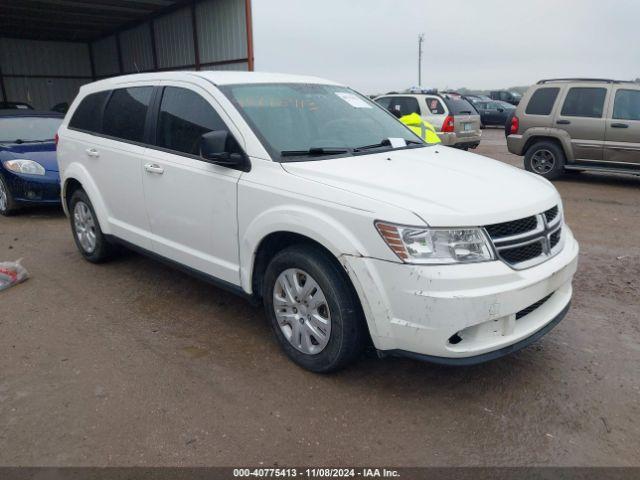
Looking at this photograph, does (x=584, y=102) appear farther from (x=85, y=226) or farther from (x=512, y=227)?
(x=85, y=226)

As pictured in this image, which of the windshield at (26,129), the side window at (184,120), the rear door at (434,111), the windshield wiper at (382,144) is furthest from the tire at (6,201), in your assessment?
the rear door at (434,111)

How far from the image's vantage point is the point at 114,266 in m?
5.23

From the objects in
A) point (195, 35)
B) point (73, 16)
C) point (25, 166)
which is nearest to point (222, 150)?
point (25, 166)

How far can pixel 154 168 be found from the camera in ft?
13.1

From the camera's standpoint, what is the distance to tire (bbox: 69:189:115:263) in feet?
16.5

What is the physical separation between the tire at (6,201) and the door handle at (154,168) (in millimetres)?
4267

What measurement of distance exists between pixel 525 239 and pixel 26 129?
7.82 m

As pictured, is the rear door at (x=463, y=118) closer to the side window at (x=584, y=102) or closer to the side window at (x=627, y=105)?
the side window at (x=584, y=102)

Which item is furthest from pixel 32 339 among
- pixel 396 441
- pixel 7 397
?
pixel 396 441

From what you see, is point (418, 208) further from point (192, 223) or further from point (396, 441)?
point (192, 223)

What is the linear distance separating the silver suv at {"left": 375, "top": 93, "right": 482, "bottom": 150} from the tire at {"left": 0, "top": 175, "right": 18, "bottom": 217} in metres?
8.16

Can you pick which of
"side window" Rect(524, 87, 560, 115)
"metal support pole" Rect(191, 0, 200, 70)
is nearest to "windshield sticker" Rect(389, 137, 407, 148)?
"side window" Rect(524, 87, 560, 115)

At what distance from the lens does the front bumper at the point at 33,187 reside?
7074 millimetres

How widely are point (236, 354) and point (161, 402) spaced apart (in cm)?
66
